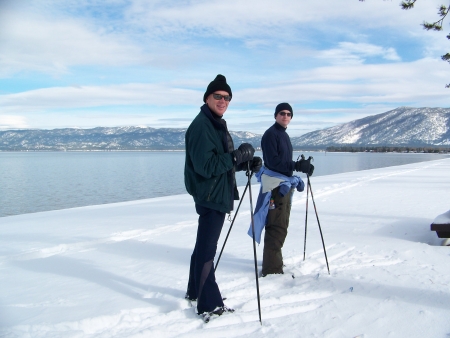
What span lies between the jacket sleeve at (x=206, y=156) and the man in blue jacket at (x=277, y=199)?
3.97ft

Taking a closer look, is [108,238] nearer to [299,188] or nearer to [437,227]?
[299,188]

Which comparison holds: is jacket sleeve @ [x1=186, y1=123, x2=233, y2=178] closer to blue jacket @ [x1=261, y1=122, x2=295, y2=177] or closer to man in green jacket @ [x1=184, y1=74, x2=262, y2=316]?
man in green jacket @ [x1=184, y1=74, x2=262, y2=316]

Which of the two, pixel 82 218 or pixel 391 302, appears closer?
pixel 391 302

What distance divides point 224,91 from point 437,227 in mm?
3556

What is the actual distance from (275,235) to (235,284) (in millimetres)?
716

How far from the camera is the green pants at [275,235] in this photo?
4137 millimetres

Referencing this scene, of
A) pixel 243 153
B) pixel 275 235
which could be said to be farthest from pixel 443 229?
pixel 243 153

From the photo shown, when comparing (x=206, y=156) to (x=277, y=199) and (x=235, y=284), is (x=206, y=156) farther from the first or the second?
(x=235, y=284)

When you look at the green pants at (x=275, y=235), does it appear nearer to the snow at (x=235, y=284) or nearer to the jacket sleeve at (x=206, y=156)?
the snow at (x=235, y=284)

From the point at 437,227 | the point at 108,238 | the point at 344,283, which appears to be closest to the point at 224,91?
the point at 344,283

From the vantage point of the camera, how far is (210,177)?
9.86 feet

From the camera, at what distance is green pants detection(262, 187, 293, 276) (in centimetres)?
414

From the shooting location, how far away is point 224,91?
3.17 meters

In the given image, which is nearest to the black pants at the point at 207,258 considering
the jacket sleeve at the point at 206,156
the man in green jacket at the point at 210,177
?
the man in green jacket at the point at 210,177
